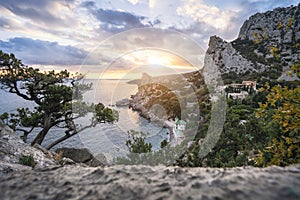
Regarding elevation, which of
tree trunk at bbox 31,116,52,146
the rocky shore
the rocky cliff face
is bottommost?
tree trunk at bbox 31,116,52,146

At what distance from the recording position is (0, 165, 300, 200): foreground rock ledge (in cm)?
102

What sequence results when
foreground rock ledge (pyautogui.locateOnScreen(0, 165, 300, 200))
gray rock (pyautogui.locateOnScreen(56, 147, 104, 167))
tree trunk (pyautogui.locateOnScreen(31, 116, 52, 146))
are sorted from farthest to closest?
gray rock (pyautogui.locateOnScreen(56, 147, 104, 167)) < tree trunk (pyautogui.locateOnScreen(31, 116, 52, 146)) < foreground rock ledge (pyautogui.locateOnScreen(0, 165, 300, 200))

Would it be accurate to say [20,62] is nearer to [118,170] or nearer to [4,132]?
[4,132]

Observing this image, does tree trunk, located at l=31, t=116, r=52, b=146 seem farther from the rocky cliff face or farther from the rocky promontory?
the rocky cliff face

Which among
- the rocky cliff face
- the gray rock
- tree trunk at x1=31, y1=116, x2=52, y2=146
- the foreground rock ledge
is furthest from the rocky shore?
the rocky cliff face

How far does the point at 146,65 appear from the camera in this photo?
12.5m

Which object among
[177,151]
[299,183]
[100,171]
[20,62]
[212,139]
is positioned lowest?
[177,151]

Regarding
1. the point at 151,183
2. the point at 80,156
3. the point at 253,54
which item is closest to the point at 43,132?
the point at 80,156

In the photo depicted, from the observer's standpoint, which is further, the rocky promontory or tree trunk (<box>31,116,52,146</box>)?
tree trunk (<box>31,116,52,146</box>)

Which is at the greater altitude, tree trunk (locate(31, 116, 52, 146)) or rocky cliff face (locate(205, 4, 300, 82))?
rocky cliff face (locate(205, 4, 300, 82))

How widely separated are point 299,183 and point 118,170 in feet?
3.77

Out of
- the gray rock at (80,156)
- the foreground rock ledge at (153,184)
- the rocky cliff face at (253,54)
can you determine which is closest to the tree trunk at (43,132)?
the gray rock at (80,156)

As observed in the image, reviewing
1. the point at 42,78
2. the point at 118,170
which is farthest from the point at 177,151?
the point at 118,170

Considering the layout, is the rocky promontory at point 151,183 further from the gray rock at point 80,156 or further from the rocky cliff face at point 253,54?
the rocky cliff face at point 253,54
